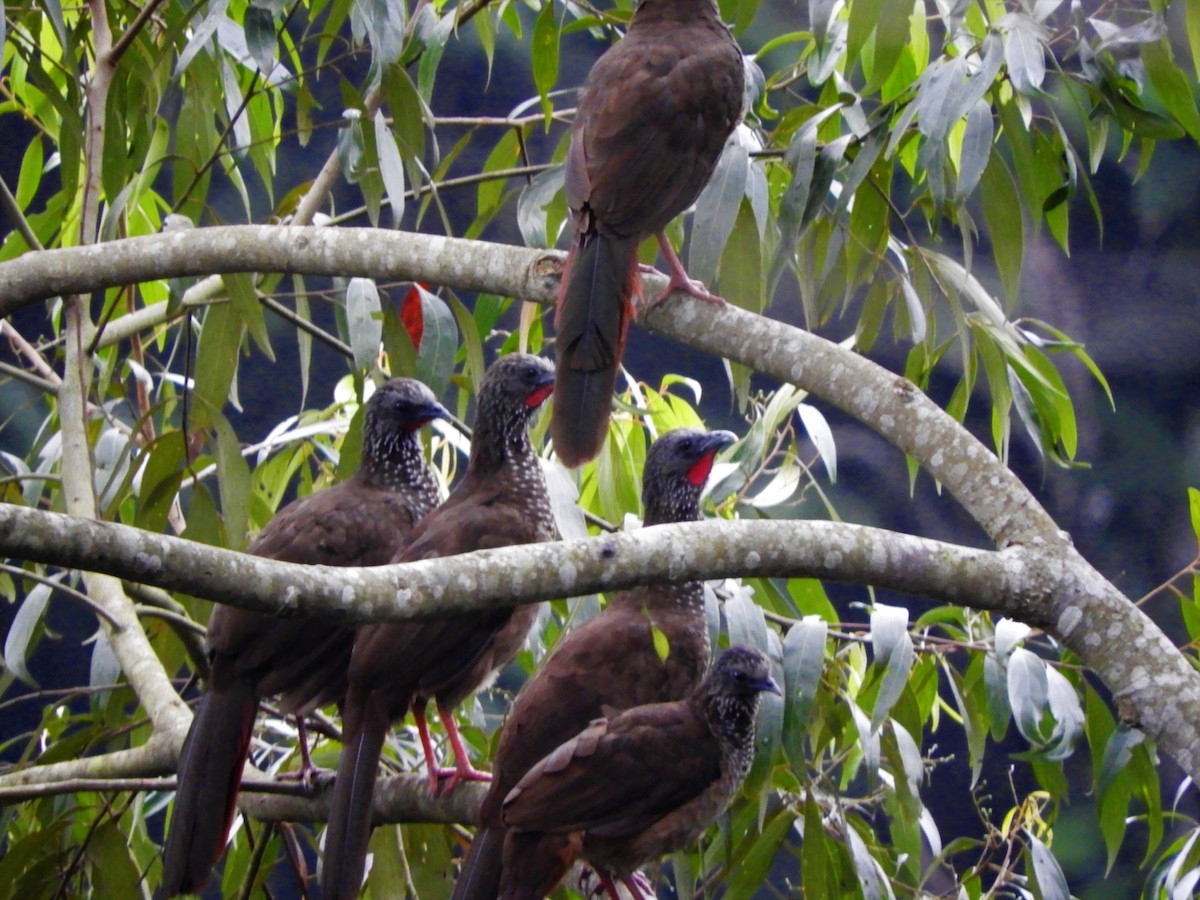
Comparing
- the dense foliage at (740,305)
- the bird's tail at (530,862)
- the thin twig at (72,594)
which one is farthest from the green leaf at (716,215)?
the thin twig at (72,594)

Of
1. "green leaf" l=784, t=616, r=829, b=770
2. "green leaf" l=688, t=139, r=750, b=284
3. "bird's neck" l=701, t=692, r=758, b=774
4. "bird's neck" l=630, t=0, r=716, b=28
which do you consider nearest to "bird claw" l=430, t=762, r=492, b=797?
"bird's neck" l=701, t=692, r=758, b=774

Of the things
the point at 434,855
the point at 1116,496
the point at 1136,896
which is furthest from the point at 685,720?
the point at 1136,896

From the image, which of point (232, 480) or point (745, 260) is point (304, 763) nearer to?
point (232, 480)

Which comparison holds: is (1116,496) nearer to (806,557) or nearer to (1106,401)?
(1106,401)

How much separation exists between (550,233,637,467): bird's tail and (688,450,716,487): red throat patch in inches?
18.7

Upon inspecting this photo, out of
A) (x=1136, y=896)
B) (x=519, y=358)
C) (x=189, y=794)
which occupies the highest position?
(x=519, y=358)

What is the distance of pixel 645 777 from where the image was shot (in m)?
1.84

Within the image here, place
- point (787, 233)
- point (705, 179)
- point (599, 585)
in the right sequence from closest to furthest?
point (599, 585)
point (787, 233)
point (705, 179)

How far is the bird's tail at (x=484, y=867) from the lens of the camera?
1841 millimetres

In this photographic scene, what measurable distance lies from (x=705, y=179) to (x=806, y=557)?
881 millimetres

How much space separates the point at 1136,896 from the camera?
376 cm

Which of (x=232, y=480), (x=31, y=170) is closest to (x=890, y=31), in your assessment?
(x=232, y=480)

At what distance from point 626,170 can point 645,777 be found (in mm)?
924

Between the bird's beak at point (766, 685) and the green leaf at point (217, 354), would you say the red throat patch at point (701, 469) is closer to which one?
the bird's beak at point (766, 685)
